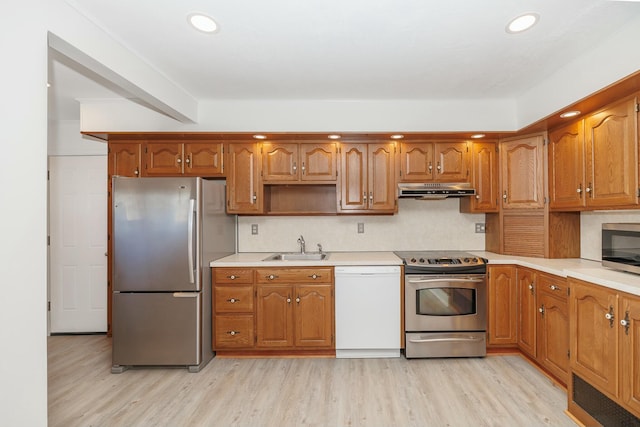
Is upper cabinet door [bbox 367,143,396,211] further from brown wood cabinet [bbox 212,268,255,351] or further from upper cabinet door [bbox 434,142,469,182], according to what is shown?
brown wood cabinet [bbox 212,268,255,351]

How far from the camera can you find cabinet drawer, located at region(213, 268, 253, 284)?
3.15m

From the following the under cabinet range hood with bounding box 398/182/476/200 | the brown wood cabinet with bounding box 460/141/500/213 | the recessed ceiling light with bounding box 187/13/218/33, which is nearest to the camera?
the recessed ceiling light with bounding box 187/13/218/33

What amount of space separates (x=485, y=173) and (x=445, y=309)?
1.46 meters

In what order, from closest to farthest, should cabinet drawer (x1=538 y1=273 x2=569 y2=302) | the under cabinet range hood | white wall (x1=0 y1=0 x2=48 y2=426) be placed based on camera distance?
white wall (x1=0 y1=0 x2=48 y2=426) < cabinet drawer (x1=538 y1=273 x2=569 y2=302) < the under cabinet range hood

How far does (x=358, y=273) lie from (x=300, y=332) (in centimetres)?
78

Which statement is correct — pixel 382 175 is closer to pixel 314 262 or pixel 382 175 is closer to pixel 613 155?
pixel 314 262

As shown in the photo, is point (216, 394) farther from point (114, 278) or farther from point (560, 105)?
point (560, 105)

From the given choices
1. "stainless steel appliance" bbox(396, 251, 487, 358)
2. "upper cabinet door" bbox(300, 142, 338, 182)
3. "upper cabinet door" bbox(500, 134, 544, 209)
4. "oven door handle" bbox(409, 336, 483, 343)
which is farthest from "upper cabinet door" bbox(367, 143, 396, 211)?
"oven door handle" bbox(409, 336, 483, 343)

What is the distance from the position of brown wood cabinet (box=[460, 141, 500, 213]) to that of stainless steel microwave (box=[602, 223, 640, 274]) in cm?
113

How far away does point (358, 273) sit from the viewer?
314cm

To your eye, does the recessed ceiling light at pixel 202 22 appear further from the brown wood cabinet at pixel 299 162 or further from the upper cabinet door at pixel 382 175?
the upper cabinet door at pixel 382 175

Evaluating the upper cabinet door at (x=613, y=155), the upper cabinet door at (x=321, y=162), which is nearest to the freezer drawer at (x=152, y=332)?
the upper cabinet door at (x=321, y=162)

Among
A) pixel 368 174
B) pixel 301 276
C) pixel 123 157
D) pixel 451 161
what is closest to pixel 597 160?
pixel 451 161

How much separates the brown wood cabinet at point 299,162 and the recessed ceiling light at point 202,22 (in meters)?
1.49
